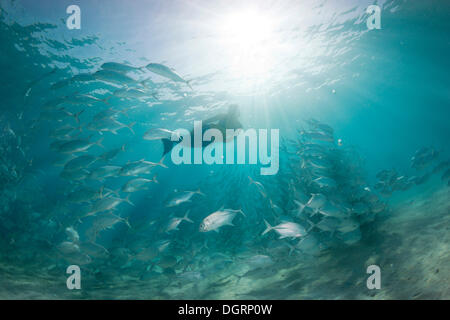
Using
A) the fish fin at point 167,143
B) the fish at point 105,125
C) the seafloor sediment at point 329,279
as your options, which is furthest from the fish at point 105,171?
the seafloor sediment at point 329,279

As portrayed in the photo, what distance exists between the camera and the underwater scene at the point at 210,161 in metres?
6.02

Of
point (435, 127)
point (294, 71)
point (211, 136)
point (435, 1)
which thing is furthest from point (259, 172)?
point (435, 127)

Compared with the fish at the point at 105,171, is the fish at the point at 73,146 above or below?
above

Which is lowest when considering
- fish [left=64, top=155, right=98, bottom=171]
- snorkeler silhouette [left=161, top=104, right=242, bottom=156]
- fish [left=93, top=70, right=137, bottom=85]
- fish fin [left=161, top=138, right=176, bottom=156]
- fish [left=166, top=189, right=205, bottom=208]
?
fish [left=166, top=189, right=205, bottom=208]

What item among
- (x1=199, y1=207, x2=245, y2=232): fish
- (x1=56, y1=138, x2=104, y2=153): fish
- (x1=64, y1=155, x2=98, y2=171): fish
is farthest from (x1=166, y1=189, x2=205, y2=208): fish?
(x1=56, y1=138, x2=104, y2=153): fish

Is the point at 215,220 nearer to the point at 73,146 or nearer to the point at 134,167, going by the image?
the point at 134,167

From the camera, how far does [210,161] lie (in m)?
14.6

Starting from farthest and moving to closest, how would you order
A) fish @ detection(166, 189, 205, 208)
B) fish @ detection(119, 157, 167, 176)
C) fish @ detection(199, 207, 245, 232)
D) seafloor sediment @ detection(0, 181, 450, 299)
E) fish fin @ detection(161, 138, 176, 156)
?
fish fin @ detection(161, 138, 176, 156), fish @ detection(119, 157, 167, 176), fish @ detection(166, 189, 205, 208), fish @ detection(199, 207, 245, 232), seafloor sediment @ detection(0, 181, 450, 299)

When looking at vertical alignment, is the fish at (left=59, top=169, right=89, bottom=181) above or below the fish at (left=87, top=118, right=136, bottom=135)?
below

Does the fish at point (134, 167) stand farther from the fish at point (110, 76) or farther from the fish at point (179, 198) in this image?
the fish at point (110, 76)

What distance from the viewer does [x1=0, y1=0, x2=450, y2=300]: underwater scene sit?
19.7ft

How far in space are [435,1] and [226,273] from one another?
21880 mm

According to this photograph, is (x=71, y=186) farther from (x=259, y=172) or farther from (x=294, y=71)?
(x=294, y=71)

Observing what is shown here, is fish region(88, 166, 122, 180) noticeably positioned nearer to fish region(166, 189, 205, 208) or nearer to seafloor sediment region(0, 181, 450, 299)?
fish region(166, 189, 205, 208)
